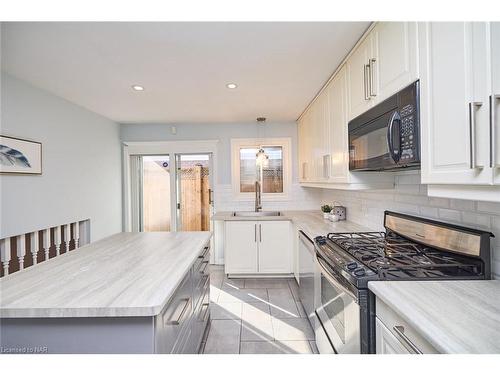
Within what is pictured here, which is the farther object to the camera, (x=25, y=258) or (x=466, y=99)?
(x=25, y=258)

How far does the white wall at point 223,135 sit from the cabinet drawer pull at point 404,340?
11.1 ft

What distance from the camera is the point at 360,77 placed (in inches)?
73.9

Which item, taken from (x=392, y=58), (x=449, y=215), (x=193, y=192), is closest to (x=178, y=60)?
(x=392, y=58)

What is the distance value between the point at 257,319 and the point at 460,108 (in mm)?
2397

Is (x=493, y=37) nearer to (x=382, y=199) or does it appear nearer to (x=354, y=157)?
(x=354, y=157)

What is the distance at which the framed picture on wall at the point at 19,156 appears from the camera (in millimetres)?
2322

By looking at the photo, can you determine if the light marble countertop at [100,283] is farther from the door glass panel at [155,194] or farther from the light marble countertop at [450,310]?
the door glass panel at [155,194]

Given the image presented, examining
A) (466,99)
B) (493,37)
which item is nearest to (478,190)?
(466,99)

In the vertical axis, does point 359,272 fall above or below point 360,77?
below

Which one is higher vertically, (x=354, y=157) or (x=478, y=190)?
(x=354, y=157)

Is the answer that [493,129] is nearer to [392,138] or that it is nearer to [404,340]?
[392,138]
